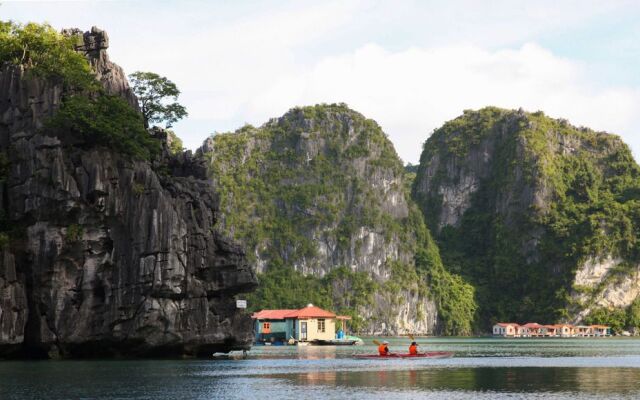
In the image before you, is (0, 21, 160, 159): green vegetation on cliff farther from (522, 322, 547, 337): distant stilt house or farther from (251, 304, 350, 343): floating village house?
(522, 322, 547, 337): distant stilt house

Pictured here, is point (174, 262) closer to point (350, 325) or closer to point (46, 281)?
point (46, 281)

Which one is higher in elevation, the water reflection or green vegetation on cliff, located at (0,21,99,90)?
green vegetation on cliff, located at (0,21,99,90)

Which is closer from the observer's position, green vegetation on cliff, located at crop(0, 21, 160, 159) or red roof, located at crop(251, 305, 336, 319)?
green vegetation on cliff, located at crop(0, 21, 160, 159)

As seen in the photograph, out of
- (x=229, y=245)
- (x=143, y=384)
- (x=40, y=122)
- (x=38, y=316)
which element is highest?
(x=40, y=122)

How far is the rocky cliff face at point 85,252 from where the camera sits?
72.8 meters

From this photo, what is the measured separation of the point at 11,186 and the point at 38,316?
9.95 metres

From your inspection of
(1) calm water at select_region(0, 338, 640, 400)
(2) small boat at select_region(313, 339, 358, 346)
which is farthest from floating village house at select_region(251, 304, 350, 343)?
(1) calm water at select_region(0, 338, 640, 400)

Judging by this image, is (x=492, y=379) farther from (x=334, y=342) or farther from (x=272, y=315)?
(x=272, y=315)

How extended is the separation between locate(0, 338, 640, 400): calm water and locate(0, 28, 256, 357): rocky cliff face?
320 centimetres

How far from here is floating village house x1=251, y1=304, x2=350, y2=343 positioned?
133 metres

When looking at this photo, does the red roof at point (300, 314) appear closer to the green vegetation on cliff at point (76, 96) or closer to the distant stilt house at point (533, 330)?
the green vegetation on cliff at point (76, 96)

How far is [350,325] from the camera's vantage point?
655 feet

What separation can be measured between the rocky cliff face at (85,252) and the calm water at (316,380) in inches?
126

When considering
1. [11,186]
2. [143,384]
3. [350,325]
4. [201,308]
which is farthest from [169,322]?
[350,325]
